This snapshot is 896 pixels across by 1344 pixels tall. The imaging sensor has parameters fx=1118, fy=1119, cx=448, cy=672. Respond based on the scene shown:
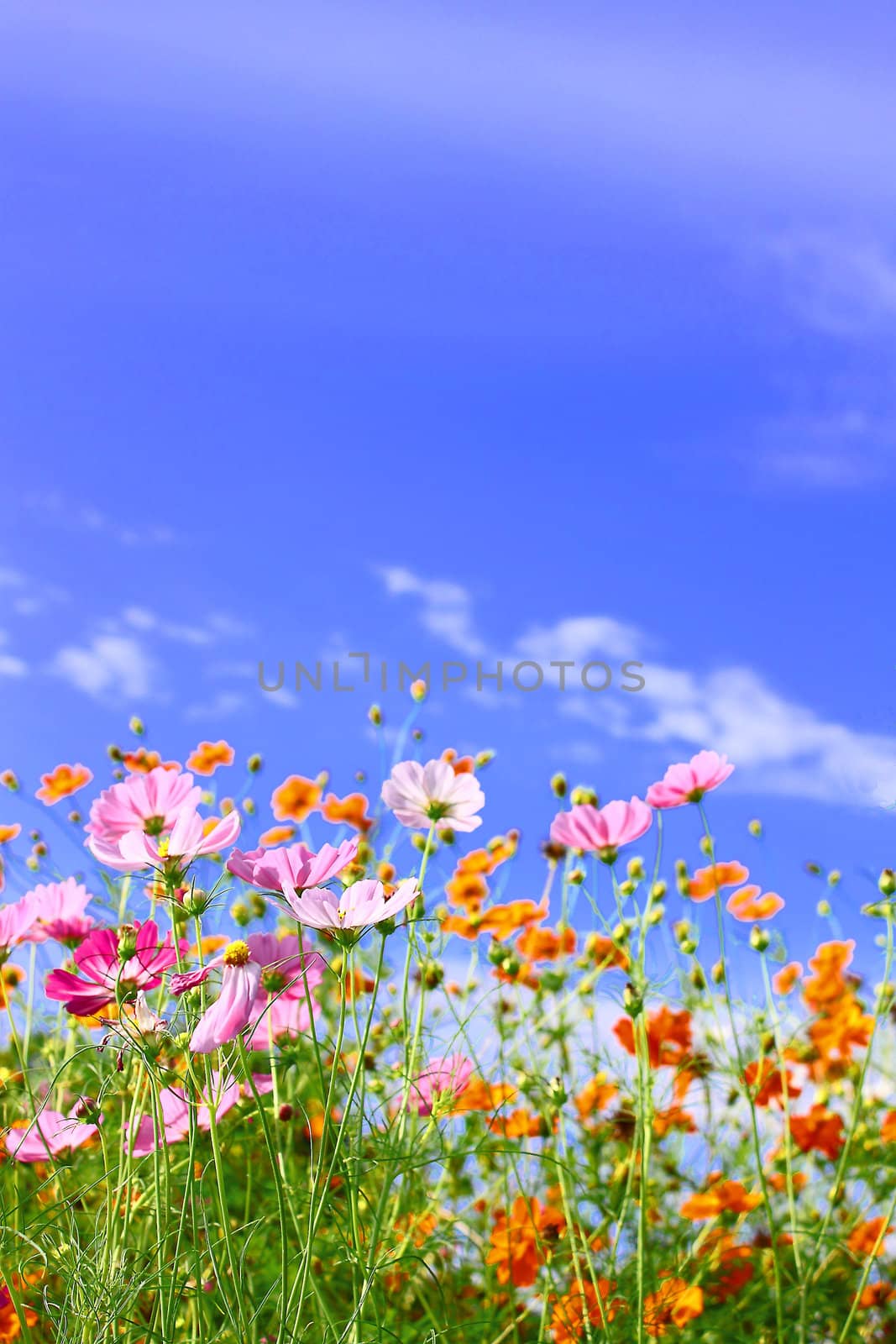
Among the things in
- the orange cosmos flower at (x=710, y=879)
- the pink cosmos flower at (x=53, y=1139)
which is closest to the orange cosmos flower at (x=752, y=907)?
the orange cosmos flower at (x=710, y=879)

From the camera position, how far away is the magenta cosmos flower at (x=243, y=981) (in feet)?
2.61

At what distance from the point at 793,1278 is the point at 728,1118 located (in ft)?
0.95

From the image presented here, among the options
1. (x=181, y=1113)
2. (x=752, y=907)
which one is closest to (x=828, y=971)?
(x=752, y=907)

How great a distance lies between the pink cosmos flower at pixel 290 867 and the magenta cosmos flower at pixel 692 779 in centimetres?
57

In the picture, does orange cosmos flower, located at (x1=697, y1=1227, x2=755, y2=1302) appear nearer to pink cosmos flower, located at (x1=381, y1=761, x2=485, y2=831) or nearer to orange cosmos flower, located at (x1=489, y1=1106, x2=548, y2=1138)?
orange cosmos flower, located at (x1=489, y1=1106, x2=548, y2=1138)

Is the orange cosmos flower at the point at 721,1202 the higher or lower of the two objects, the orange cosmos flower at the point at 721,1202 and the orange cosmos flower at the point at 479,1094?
the lower

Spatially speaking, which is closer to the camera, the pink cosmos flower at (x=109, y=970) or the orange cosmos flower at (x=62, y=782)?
the pink cosmos flower at (x=109, y=970)

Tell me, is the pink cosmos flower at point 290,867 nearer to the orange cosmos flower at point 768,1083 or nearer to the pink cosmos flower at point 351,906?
the pink cosmos flower at point 351,906

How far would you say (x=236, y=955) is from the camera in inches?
35.0

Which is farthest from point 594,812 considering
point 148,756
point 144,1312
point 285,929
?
point 285,929

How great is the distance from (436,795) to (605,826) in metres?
0.24

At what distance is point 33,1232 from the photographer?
108 centimetres

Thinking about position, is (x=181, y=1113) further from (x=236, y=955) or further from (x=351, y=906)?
(x=351, y=906)

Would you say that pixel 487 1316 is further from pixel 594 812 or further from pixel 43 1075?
pixel 43 1075
